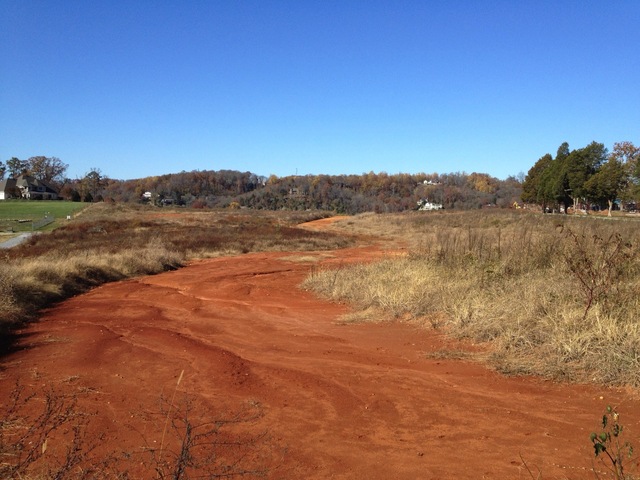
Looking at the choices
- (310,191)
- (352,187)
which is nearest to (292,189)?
(310,191)

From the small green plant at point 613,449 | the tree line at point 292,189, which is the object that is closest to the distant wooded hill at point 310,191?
the tree line at point 292,189

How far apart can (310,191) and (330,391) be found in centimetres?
12181

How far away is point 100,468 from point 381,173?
147739 mm

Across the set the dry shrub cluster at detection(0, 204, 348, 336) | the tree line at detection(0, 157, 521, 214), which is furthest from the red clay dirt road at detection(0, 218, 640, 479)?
the tree line at detection(0, 157, 521, 214)

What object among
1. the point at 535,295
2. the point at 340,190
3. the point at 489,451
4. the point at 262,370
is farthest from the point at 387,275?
the point at 340,190

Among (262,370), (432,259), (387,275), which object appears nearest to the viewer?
(262,370)

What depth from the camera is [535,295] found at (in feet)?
26.7

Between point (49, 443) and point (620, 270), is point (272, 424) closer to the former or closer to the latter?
point (49, 443)

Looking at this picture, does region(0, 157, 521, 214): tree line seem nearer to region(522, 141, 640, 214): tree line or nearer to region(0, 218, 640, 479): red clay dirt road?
region(522, 141, 640, 214): tree line

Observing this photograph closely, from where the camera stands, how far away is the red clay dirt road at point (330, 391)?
4210 mm

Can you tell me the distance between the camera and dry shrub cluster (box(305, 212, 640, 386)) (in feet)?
20.6

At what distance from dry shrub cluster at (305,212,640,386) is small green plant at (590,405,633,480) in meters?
1.61

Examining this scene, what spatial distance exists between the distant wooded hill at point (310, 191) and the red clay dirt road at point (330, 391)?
3642 inches

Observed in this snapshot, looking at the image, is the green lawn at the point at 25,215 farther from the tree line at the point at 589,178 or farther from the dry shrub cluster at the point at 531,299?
the tree line at the point at 589,178
